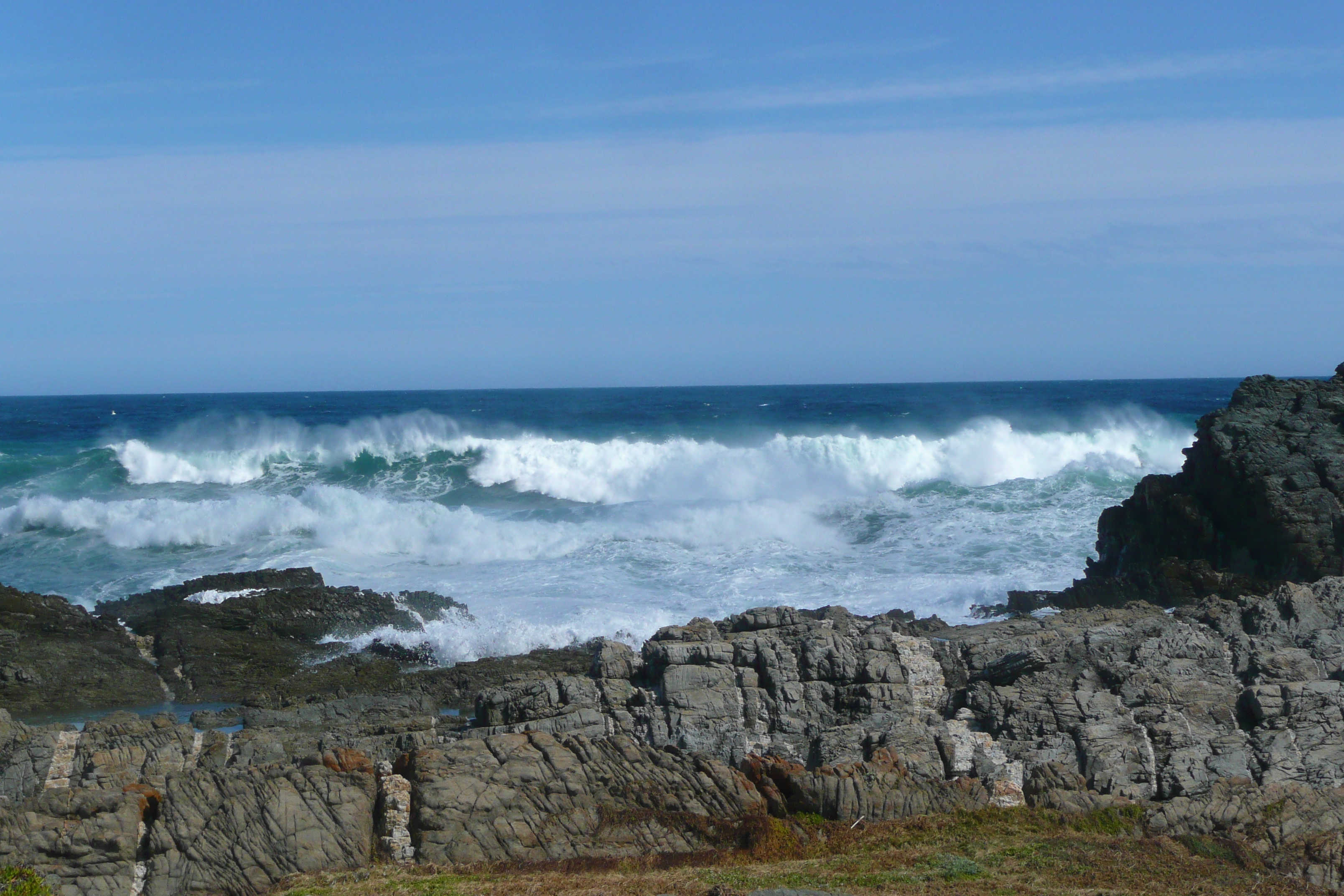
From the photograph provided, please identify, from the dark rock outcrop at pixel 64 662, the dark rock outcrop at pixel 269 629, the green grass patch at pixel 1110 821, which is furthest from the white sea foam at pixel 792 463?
the green grass patch at pixel 1110 821

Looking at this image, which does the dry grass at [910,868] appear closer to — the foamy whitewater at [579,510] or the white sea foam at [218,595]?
the foamy whitewater at [579,510]

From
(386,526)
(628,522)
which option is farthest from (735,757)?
(386,526)

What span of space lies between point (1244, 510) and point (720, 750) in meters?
15.0

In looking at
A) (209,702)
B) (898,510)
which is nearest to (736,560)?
(898,510)

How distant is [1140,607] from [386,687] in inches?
540

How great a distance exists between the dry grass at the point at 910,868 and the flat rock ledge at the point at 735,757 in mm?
290

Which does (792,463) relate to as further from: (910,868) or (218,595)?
(910,868)

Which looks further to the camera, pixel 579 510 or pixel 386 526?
pixel 579 510

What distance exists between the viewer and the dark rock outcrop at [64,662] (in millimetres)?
19234

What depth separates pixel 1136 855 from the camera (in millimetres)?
11453

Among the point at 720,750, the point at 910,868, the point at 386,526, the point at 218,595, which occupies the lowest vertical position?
the point at 910,868

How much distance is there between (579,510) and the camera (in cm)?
4112

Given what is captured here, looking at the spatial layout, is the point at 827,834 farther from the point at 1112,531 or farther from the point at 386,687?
the point at 1112,531

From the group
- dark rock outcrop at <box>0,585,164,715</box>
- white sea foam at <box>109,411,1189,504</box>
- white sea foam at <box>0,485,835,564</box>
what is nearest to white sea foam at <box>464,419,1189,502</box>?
white sea foam at <box>109,411,1189,504</box>
